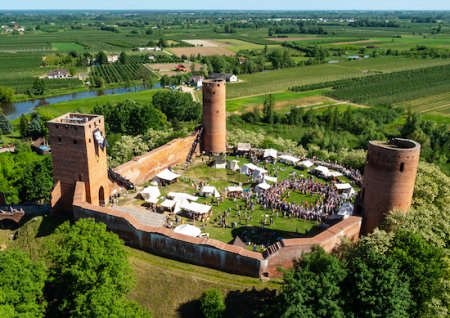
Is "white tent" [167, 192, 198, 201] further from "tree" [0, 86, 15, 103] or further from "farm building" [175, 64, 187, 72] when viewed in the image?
"farm building" [175, 64, 187, 72]

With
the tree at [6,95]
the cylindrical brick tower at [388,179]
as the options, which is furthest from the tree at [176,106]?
the cylindrical brick tower at [388,179]

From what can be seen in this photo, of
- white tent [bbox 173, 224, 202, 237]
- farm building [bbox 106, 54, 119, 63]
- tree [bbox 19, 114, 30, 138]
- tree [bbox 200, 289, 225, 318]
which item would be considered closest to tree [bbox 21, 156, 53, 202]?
white tent [bbox 173, 224, 202, 237]

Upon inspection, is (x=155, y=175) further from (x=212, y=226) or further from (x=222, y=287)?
(x=222, y=287)

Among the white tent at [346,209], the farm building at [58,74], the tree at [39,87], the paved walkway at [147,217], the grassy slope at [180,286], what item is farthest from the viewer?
the farm building at [58,74]

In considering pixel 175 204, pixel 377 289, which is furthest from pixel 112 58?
pixel 377 289

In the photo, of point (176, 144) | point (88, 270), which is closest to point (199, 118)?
point (176, 144)

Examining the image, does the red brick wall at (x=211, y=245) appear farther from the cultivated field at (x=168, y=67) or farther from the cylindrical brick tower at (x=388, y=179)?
the cultivated field at (x=168, y=67)

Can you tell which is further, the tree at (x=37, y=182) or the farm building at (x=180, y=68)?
the farm building at (x=180, y=68)
